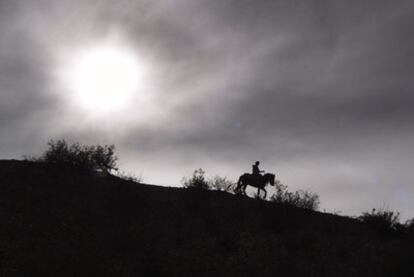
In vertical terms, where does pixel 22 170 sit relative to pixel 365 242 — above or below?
above

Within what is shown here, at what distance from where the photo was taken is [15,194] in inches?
1303

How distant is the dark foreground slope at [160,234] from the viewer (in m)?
25.7

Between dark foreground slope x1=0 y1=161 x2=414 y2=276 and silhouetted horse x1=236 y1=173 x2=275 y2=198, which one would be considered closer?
dark foreground slope x1=0 y1=161 x2=414 y2=276

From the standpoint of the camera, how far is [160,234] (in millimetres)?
31188

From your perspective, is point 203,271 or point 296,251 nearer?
point 203,271

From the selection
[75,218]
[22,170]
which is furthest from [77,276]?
[22,170]

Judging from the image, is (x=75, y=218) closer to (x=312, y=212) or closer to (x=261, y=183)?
(x=261, y=183)

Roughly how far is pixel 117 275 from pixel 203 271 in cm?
389

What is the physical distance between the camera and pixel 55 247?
1067 inches

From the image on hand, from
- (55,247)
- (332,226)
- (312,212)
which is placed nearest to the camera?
(55,247)

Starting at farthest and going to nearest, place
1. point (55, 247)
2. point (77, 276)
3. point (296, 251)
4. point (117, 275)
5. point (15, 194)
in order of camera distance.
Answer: point (15, 194) → point (296, 251) → point (55, 247) → point (117, 275) → point (77, 276)

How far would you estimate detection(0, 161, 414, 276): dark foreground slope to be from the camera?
2566 cm

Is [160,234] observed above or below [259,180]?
below

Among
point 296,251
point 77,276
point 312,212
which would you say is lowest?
point 77,276
